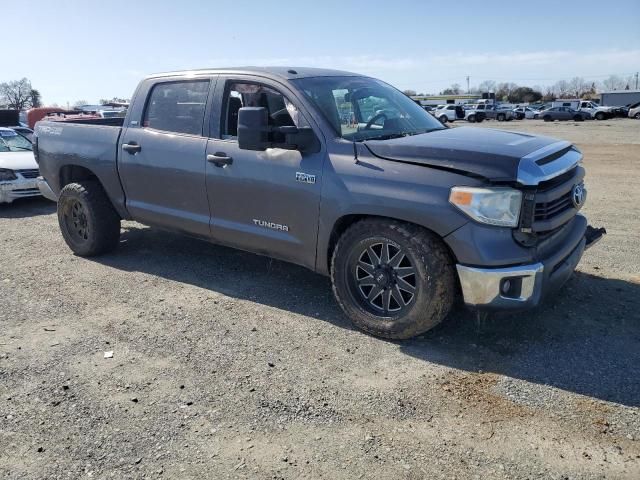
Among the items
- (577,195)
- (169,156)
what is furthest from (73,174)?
(577,195)

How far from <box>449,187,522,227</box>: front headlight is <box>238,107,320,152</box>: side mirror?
127 cm

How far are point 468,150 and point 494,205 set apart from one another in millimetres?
443

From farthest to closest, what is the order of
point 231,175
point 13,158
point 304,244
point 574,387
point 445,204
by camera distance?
point 13,158
point 231,175
point 304,244
point 445,204
point 574,387

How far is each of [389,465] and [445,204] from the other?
1.67 metres

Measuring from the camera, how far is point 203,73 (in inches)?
200

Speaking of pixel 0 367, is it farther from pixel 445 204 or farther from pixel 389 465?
pixel 445 204

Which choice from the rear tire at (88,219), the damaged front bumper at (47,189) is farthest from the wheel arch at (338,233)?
the damaged front bumper at (47,189)

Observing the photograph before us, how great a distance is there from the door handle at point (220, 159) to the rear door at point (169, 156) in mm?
122

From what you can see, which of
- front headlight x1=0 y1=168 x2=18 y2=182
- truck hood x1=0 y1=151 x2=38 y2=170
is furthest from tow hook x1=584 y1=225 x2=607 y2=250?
front headlight x1=0 y1=168 x2=18 y2=182

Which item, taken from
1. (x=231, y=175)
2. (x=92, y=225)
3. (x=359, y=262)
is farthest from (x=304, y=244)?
(x=92, y=225)

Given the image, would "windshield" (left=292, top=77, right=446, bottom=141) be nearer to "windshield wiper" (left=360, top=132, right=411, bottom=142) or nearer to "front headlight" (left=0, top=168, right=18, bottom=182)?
"windshield wiper" (left=360, top=132, right=411, bottom=142)

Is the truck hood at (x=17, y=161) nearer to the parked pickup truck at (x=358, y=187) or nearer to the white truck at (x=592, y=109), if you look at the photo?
the parked pickup truck at (x=358, y=187)

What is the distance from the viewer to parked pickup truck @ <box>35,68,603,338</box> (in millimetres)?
3561

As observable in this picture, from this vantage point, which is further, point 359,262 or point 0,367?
point 359,262
